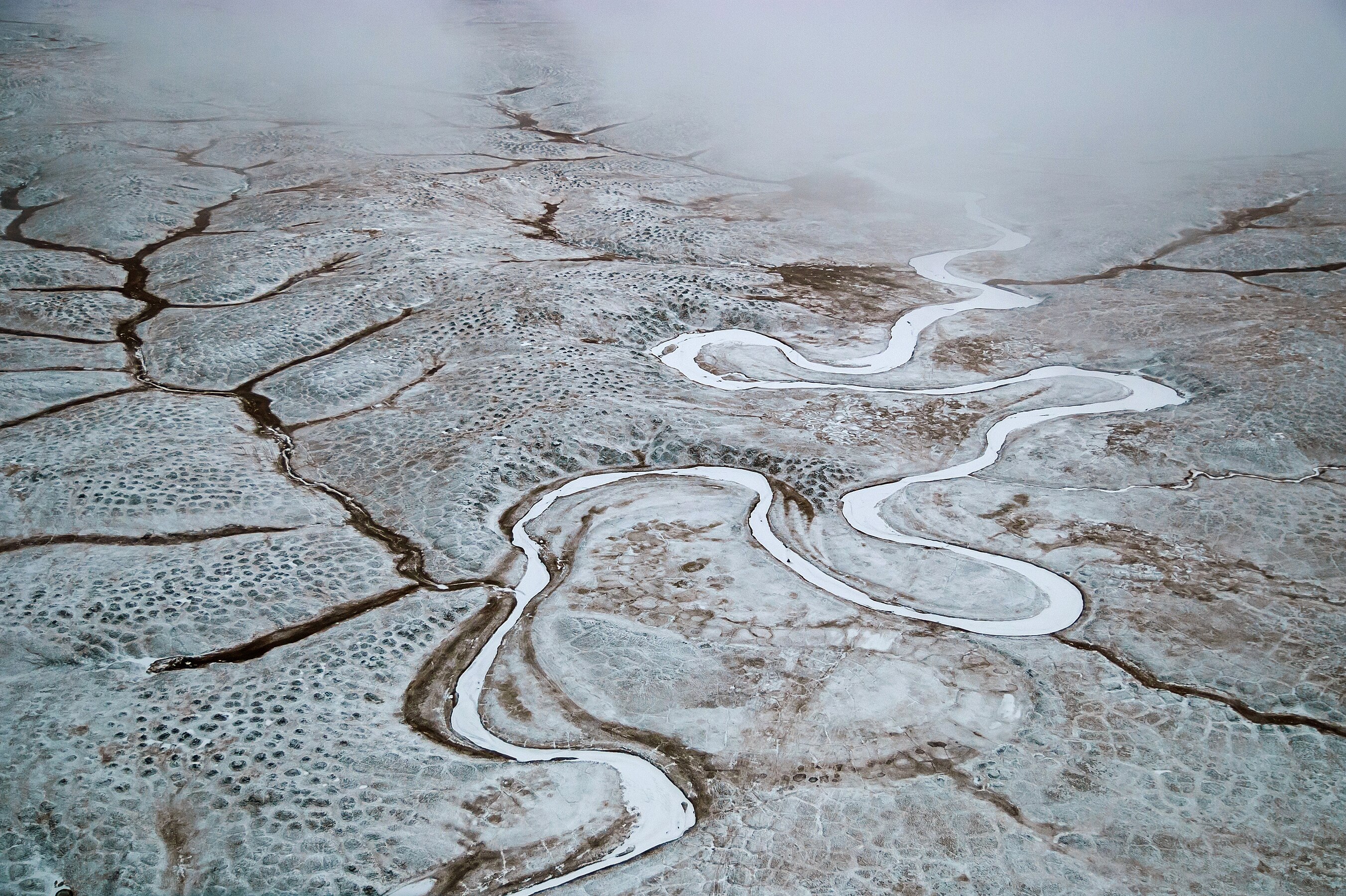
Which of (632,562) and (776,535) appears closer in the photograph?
(632,562)

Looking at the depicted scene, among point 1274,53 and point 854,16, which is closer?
point 1274,53

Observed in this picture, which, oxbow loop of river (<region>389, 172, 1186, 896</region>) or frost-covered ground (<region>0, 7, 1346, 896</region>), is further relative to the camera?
oxbow loop of river (<region>389, 172, 1186, 896</region>)

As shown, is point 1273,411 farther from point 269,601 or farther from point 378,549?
point 269,601

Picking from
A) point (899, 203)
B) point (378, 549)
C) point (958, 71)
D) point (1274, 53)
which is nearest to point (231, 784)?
point (378, 549)
